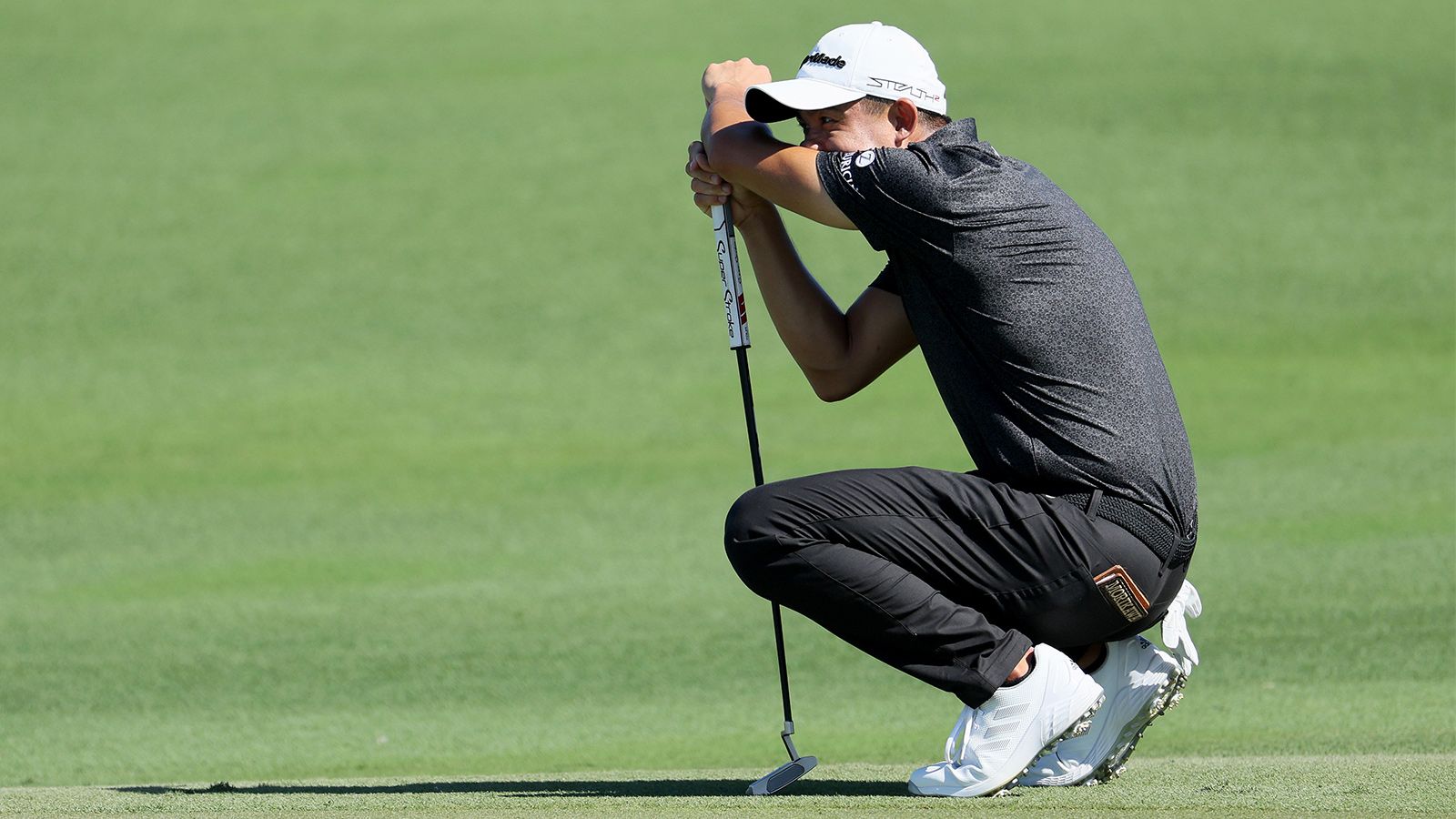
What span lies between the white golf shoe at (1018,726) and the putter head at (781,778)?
277 mm

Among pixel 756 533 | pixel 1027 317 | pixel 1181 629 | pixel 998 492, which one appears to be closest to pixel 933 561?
pixel 998 492

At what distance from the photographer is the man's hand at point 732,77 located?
4016 millimetres

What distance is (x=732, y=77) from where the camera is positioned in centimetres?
406

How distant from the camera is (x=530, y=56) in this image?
741 inches

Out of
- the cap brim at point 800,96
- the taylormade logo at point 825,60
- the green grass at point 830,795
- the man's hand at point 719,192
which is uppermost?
the taylormade logo at point 825,60

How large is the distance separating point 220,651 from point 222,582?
129cm

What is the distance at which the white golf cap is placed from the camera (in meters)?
3.65

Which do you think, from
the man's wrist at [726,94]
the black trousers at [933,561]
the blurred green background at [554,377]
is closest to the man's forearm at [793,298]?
the man's wrist at [726,94]

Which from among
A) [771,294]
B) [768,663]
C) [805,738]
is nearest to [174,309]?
[768,663]

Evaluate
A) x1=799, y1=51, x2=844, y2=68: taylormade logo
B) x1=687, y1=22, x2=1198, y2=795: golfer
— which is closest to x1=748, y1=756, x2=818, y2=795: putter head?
x1=687, y1=22, x2=1198, y2=795: golfer

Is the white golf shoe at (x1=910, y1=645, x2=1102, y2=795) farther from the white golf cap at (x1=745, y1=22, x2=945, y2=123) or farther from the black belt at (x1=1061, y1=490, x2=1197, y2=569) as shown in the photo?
the white golf cap at (x1=745, y1=22, x2=945, y2=123)

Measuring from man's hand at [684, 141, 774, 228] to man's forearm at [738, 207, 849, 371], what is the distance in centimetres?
2

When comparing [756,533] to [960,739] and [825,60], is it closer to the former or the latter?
[960,739]

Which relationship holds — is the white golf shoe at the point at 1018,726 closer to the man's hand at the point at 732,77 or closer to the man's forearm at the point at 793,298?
the man's forearm at the point at 793,298
